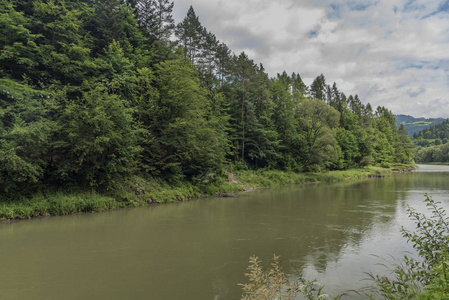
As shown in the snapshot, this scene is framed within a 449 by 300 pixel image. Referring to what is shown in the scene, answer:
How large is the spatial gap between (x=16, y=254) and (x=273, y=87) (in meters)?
41.9

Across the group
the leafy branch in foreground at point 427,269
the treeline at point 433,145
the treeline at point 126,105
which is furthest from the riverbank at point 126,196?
the treeline at point 433,145

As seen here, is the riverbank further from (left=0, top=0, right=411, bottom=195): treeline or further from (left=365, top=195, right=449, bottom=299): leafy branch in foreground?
(left=365, top=195, right=449, bottom=299): leafy branch in foreground

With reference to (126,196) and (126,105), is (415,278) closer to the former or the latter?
(126,196)

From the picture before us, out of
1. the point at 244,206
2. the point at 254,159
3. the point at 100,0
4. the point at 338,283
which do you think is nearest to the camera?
the point at 338,283

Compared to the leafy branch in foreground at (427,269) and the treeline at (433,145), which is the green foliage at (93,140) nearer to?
the leafy branch in foreground at (427,269)

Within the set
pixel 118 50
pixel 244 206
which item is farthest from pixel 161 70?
pixel 244 206

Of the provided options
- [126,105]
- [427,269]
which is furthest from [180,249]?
[126,105]

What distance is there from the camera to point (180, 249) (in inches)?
408

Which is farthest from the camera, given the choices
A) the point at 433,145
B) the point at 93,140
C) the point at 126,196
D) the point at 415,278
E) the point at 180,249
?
the point at 433,145

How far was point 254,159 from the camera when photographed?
4047 cm

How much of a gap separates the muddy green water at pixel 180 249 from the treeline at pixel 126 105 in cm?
450

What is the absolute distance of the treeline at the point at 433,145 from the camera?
403 ft

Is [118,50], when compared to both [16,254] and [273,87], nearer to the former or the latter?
[16,254]

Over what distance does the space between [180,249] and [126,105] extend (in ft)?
51.8
